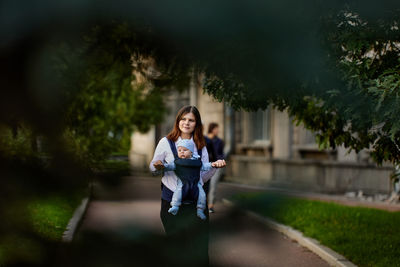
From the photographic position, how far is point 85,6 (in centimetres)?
97

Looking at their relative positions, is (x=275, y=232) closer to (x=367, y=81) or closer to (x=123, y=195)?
(x=123, y=195)

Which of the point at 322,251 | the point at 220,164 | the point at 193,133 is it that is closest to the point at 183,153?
the point at 220,164

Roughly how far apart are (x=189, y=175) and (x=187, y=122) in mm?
458

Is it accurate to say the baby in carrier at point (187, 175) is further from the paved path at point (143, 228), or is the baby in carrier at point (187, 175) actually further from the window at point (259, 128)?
the window at point (259, 128)

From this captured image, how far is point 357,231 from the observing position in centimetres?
753

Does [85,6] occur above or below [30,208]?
above

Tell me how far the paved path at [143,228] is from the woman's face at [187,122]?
2.13 metres

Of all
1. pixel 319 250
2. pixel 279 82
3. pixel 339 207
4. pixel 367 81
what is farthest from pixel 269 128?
pixel 279 82

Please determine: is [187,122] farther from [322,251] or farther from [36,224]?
[322,251]

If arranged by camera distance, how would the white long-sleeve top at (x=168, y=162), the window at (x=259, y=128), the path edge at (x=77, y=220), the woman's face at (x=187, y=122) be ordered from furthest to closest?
the window at (x=259, y=128)
the woman's face at (x=187, y=122)
the white long-sleeve top at (x=168, y=162)
the path edge at (x=77, y=220)

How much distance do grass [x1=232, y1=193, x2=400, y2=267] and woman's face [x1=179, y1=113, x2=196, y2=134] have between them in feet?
3.38

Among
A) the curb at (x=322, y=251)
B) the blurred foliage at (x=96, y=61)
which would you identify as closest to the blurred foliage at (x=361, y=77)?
the blurred foliage at (x=96, y=61)

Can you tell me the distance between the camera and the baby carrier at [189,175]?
10.0 feet

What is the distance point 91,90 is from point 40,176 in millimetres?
381
